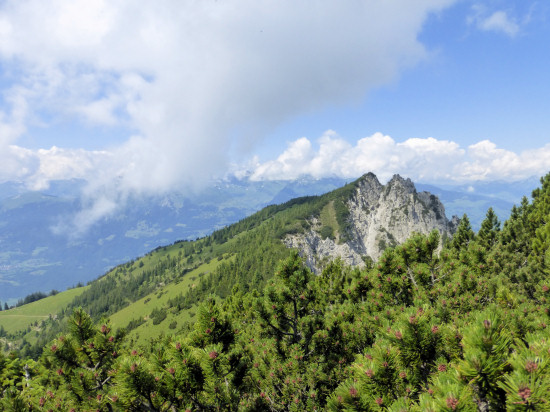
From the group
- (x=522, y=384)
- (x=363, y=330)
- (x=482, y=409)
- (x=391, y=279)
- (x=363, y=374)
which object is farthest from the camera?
(x=391, y=279)

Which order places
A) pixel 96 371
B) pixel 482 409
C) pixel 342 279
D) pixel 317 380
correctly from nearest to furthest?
pixel 482 409
pixel 96 371
pixel 317 380
pixel 342 279

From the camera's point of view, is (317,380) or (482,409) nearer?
(482,409)

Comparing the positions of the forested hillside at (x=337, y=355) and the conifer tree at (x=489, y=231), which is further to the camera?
the conifer tree at (x=489, y=231)

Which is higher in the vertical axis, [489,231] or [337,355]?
[337,355]

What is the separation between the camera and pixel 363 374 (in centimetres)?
456

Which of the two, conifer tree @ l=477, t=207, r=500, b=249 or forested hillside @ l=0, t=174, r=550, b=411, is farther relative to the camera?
conifer tree @ l=477, t=207, r=500, b=249

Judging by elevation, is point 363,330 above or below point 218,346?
below

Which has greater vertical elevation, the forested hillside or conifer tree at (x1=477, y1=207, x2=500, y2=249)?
the forested hillside

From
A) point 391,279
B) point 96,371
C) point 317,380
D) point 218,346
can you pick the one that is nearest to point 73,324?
point 96,371

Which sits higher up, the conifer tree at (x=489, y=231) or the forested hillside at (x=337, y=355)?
the forested hillside at (x=337, y=355)

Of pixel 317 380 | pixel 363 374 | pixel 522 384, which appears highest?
pixel 522 384

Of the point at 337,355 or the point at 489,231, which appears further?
the point at 489,231

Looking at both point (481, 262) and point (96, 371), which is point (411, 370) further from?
point (481, 262)

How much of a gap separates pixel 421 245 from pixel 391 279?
2.68 metres
